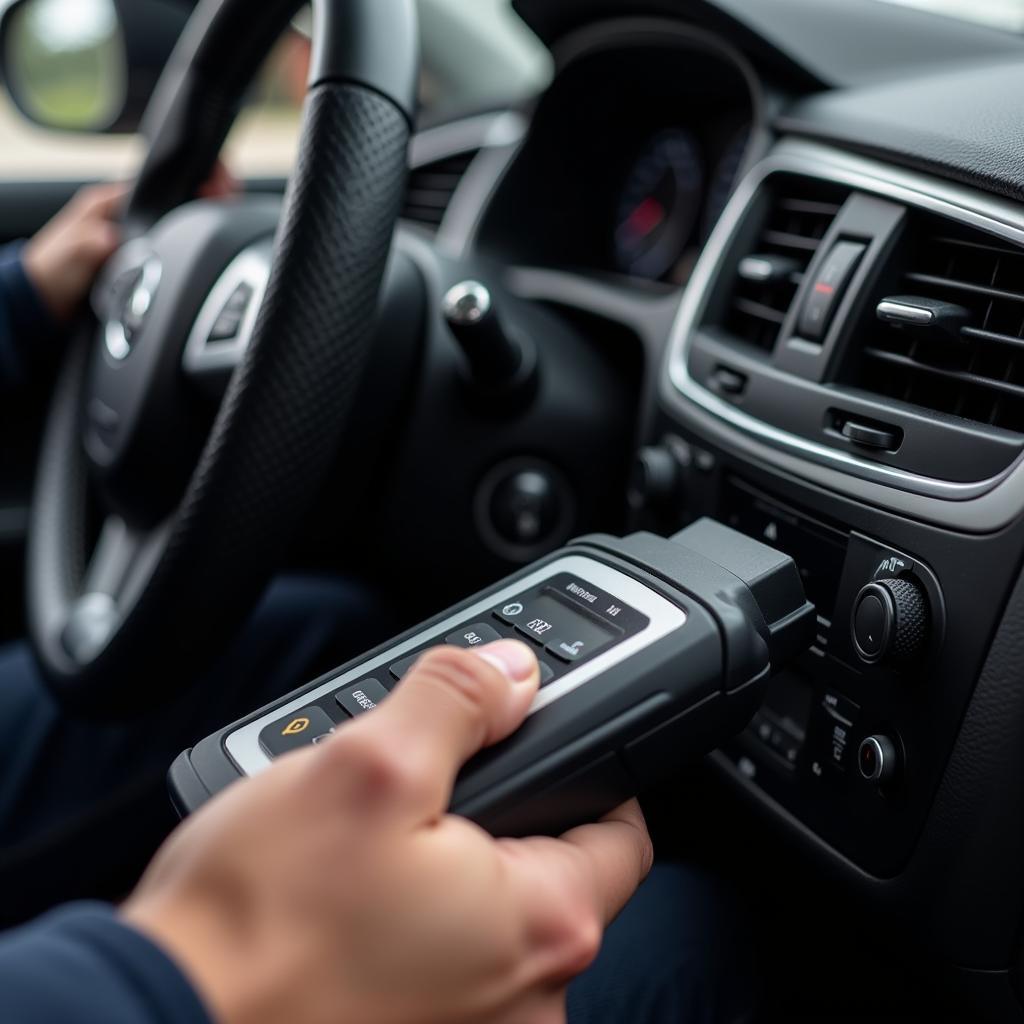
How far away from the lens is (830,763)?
2.35 feet

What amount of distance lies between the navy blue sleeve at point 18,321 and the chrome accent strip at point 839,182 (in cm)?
72

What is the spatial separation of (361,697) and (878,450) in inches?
13.1

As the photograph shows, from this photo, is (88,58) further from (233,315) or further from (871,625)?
(871,625)

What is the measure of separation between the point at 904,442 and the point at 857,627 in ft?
0.36

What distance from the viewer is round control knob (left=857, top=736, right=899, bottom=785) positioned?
0.66 m

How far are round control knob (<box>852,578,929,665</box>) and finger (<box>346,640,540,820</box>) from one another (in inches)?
8.9

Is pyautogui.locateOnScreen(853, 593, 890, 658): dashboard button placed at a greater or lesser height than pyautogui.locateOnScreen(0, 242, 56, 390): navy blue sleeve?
greater

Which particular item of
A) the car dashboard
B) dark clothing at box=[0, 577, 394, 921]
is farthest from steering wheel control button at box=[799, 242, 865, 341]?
dark clothing at box=[0, 577, 394, 921]

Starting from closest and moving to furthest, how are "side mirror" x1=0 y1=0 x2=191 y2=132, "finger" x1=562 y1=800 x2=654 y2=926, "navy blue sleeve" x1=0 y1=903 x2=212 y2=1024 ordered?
1. "navy blue sleeve" x1=0 y1=903 x2=212 y2=1024
2. "finger" x1=562 y1=800 x2=654 y2=926
3. "side mirror" x1=0 y1=0 x2=191 y2=132

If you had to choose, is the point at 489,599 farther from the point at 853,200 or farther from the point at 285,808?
the point at 853,200

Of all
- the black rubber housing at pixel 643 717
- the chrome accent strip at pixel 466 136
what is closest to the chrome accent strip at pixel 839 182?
the black rubber housing at pixel 643 717

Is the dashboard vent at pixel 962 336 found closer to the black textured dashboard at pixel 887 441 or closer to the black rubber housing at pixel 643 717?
the black textured dashboard at pixel 887 441

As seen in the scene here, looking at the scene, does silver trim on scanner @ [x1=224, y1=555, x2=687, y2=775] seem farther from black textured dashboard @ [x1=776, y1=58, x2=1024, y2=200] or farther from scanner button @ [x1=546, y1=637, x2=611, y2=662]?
black textured dashboard @ [x1=776, y1=58, x2=1024, y2=200]

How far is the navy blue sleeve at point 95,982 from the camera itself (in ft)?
1.15
